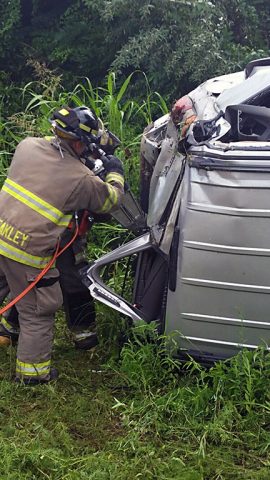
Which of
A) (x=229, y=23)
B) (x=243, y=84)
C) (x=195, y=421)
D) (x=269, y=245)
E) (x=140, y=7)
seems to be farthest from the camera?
(x=229, y=23)

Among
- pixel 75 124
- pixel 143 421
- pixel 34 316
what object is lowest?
pixel 143 421

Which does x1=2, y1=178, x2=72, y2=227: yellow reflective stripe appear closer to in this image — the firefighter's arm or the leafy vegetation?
the firefighter's arm

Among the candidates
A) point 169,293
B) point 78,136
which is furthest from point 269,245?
point 78,136

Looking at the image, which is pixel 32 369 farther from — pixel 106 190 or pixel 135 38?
pixel 135 38

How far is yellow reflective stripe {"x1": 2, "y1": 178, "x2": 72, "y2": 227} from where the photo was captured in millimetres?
3562

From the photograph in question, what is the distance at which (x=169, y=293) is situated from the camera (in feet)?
11.0

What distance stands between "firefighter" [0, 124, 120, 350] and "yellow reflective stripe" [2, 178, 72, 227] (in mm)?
266

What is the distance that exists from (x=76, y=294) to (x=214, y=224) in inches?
53.2

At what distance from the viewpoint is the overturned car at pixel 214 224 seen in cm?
307

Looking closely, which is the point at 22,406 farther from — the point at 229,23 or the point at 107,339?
the point at 229,23

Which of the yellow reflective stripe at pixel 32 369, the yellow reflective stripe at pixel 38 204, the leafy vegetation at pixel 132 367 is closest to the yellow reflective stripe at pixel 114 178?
the yellow reflective stripe at pixel 38 204

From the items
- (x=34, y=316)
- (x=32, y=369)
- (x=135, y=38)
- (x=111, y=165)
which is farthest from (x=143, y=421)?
(x=135, y=38)

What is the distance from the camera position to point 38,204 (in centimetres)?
357

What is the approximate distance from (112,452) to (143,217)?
4.75 ft
